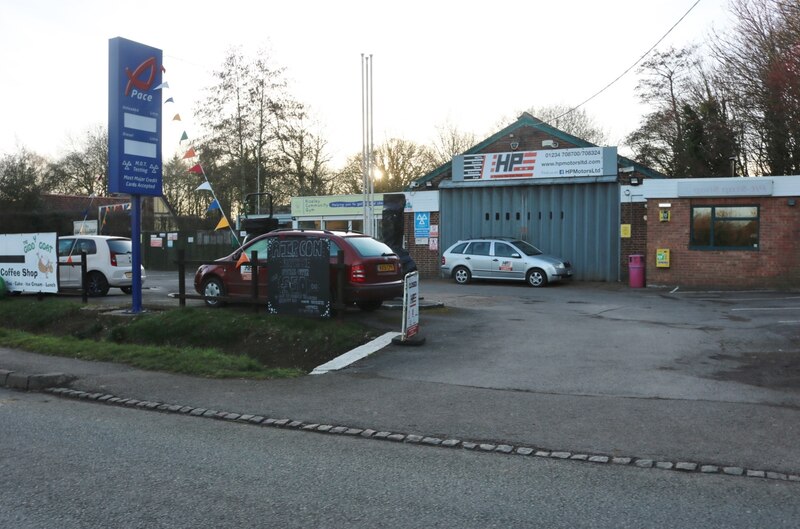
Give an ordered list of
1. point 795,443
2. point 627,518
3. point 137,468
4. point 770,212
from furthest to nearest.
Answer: point 770,212 < point 795,443 < point 137,468 < point 627,518

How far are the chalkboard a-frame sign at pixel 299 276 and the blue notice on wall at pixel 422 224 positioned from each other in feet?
51.4

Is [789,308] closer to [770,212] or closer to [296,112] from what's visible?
[770,212]

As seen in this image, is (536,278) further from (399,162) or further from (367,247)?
(399,162)

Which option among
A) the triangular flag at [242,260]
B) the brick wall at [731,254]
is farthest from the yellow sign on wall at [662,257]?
the triangular flag at [242,260]

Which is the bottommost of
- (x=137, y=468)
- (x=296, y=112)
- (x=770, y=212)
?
(x=137, y=468)

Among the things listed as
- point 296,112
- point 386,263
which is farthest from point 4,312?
point 296,112

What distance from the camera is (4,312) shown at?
14781mm

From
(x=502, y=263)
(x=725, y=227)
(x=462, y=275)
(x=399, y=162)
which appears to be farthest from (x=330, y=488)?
(x=399, y=162)

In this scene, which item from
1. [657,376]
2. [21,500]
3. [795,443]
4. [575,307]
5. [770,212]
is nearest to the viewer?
[21,500]

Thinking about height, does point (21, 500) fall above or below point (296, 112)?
below

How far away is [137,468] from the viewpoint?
5188 mm

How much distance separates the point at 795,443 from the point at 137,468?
527 centimetres

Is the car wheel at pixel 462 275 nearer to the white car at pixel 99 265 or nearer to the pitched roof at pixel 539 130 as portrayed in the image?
the pitched roof at pixel 539 130

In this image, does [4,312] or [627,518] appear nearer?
[627,518]
